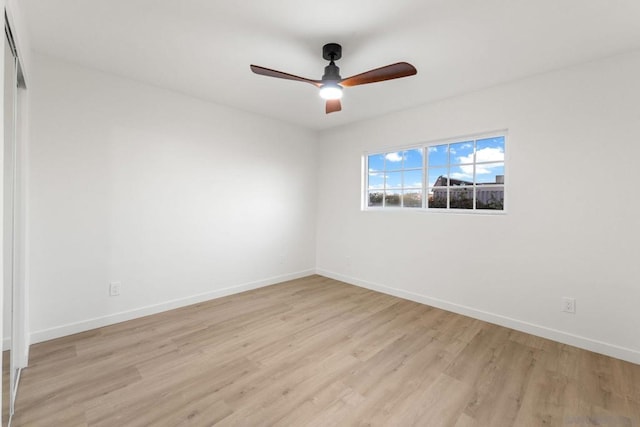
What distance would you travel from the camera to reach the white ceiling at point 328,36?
6.23 ft

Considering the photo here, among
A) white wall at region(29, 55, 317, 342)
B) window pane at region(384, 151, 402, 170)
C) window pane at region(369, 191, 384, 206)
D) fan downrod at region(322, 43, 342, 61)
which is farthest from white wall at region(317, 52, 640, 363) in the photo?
white wall at region(29, 55, 317, 342)

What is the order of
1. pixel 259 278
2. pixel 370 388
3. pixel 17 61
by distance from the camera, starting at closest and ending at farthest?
pixel 17 61, pixel 370 388, pixel 259 278

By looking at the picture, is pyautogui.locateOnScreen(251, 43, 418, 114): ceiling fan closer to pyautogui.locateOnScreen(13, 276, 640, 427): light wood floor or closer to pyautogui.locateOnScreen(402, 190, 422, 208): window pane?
pyautogui.locateOnScreen(402, 190, 422, 208): window pane

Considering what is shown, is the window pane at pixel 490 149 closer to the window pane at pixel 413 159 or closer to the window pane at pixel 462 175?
the window pane at pixel 462 175

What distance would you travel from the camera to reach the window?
320 centimetres

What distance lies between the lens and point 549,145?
8.98 feet

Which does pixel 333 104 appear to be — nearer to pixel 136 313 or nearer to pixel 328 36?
pixel 328 36

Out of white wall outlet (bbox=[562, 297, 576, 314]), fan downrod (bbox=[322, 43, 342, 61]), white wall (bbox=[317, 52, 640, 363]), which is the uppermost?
fan downrod (bbox=[322, 43, 342, 61])

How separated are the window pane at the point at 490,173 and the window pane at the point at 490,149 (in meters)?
0.07

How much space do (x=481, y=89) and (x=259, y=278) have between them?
365 centimetres

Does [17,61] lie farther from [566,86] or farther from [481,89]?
[566,86]

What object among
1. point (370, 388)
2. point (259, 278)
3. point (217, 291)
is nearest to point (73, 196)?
point (217, 291)

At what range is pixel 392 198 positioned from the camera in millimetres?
4160

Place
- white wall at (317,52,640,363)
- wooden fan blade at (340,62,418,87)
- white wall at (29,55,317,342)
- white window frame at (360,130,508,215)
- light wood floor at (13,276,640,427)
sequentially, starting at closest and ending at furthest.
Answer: light wood floor at (13,276,640,427), wooden fan blade at (340,62,418,87), white wall at (317,52,640,363), white wall at (29,55,317,342), white window frame at (360,130,508,215)
